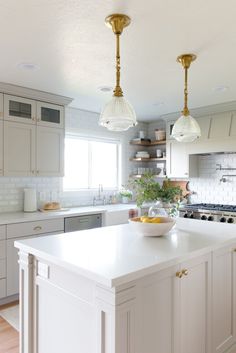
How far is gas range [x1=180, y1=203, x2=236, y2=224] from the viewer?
3797mm

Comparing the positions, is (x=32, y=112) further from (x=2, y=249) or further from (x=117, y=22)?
(x=117, y=22)

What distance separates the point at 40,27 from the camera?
1.97 meters

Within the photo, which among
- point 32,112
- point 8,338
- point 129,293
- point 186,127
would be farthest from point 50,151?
point 129,293

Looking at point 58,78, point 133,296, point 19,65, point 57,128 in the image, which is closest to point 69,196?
point 57,128

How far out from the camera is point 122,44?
7.26 feet

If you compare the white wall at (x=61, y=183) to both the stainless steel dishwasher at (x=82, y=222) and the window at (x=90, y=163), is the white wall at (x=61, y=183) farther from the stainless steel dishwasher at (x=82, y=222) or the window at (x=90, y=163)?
the stainless steel dishwasher at (x=82, y=222)

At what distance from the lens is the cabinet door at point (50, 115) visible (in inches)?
142

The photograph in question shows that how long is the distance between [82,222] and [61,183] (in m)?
0.85

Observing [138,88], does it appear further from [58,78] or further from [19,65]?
[19,65]

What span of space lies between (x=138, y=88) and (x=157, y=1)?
1.67 metres

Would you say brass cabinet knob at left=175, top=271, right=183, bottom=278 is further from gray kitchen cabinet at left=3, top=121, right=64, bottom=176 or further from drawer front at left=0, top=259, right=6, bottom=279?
gray kitchen cabinet at left=3, top=121, right=64, bottom=176

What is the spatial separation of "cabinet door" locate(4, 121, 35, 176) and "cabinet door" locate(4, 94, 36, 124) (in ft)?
0.23

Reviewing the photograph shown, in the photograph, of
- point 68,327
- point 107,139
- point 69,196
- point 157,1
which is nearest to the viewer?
point 68,327

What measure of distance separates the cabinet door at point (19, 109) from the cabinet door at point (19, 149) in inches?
2.8
